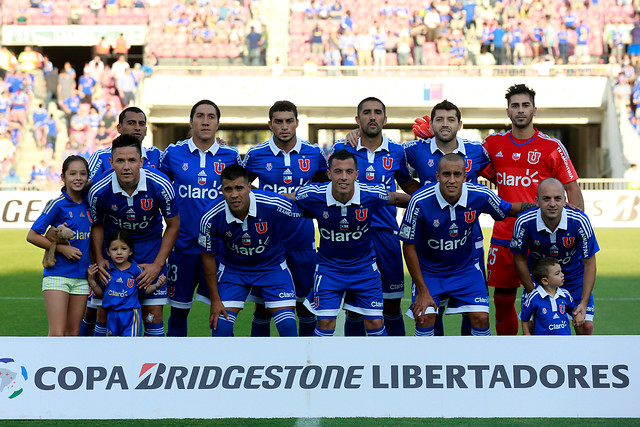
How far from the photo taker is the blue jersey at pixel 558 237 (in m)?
5.03

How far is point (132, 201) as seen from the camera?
5.16 meters

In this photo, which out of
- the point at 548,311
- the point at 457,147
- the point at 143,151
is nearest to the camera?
the point at 548,311

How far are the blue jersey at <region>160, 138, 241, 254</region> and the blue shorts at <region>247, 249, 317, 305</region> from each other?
705 mm

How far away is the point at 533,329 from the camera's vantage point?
523cm

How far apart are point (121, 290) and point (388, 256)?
192 centimetres

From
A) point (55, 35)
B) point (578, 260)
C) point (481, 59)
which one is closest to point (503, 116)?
point (481, 59)

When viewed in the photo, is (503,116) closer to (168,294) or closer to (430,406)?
(168,294)

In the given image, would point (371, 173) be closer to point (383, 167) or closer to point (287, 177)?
point (383, 167)

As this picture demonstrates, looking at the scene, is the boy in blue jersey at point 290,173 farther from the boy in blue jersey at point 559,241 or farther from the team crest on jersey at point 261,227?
the boy in blue jersey at point 559,241

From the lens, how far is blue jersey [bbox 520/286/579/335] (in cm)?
496

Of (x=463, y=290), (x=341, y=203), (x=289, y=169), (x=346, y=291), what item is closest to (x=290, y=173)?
(x=289, y=169)

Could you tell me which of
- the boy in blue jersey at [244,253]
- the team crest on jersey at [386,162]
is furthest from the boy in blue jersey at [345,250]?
the team crest on jersey at [386,162]

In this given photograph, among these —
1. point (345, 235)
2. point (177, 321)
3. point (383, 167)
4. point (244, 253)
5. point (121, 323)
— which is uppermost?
point (383, 167)

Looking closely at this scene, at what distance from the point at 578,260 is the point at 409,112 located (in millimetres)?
17754
